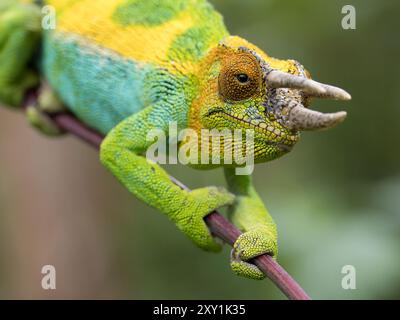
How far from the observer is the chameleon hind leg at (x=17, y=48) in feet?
8.84

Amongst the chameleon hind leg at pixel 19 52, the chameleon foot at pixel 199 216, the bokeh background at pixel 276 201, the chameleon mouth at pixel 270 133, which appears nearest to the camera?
the chameleon mouth at pixel 270 133

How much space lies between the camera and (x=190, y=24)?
6.80 feet

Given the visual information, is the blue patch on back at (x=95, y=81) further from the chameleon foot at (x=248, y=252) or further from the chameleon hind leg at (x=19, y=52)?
the chameleon foot at (x=248, y=252)

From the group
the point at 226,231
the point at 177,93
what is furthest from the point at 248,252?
the point at 177,93

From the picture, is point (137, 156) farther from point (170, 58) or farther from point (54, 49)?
point (54, 49)

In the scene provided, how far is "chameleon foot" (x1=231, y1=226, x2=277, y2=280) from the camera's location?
169 centimetres

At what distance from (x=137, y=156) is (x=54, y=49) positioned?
0.79 m

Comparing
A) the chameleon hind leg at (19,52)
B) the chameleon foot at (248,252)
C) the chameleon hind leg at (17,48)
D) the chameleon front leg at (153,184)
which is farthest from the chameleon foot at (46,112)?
the chameleon foot at (248,252)

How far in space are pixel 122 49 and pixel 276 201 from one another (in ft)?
3.02

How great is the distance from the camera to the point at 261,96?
1.71m

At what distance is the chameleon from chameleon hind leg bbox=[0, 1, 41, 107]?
3.7 inches

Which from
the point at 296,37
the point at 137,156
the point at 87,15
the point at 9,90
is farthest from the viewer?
the point at 296,37

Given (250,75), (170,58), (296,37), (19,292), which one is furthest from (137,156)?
(19,292)

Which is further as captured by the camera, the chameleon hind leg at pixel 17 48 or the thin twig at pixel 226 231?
the chameleon hind leg at pixel 17 48
